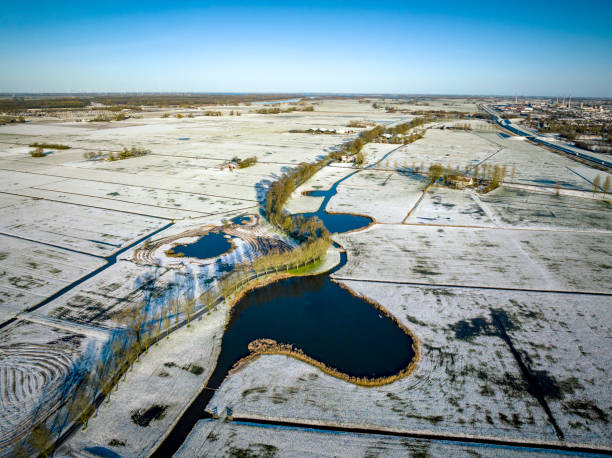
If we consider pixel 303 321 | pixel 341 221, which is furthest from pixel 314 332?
pixel 341 221

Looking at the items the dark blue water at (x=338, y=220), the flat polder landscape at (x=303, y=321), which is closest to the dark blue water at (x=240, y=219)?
the flat polder landscape at (x=303, y=321)

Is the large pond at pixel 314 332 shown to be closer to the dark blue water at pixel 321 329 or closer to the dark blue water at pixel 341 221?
the dark blue water at pixel 321 329

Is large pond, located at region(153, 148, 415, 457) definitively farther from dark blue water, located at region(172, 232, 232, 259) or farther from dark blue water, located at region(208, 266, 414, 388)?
dark blue water, located at region(172, 232, 232, 259)

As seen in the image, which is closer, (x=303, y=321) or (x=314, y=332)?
(x=314, y=332)

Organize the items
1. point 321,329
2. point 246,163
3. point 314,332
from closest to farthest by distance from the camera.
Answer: point 314,332 < point 321,329 < point 246,163

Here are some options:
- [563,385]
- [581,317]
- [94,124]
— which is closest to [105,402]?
[563,385]

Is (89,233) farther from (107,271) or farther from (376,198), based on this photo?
(376,198)

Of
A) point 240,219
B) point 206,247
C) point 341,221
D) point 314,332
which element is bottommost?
point 314,332

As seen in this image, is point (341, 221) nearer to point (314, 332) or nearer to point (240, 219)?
point (240, 219)
